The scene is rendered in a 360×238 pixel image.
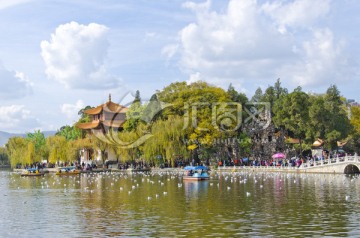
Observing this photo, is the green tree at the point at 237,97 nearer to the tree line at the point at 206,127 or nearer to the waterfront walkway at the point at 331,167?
the tree line at the point at 206,127

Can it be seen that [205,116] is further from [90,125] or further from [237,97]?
[90,125]

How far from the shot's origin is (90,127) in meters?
90.9

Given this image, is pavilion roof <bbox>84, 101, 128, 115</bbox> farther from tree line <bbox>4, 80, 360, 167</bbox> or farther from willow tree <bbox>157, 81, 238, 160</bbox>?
willow tree <bbox>157, 81, 238, 160</bbox>

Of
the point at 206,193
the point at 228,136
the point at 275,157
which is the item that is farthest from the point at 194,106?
the point at 206,193

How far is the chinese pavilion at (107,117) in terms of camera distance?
89.4 meters

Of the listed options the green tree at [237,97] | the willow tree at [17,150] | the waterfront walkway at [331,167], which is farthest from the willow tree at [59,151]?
the waterfront walkway at [331,167]

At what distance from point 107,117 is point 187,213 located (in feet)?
230

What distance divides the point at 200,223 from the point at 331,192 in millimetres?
14154

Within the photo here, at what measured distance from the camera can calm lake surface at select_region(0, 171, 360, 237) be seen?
1972cm

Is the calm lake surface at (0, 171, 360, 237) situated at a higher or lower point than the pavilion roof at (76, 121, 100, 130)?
lower

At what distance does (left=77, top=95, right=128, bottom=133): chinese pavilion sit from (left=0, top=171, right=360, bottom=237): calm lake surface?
174ft

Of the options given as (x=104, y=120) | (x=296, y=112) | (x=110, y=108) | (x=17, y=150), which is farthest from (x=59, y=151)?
(x=296, y=112)

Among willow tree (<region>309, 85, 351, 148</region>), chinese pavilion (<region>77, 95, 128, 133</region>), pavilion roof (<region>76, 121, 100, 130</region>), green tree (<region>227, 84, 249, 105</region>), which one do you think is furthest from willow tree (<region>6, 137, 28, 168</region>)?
willow tree (<region>309, 85, 351, 148</region>)

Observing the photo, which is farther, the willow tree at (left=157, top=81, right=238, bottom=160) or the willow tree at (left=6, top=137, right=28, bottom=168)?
the willow tree at (left=6, top=137, right=28, bottom=168)
